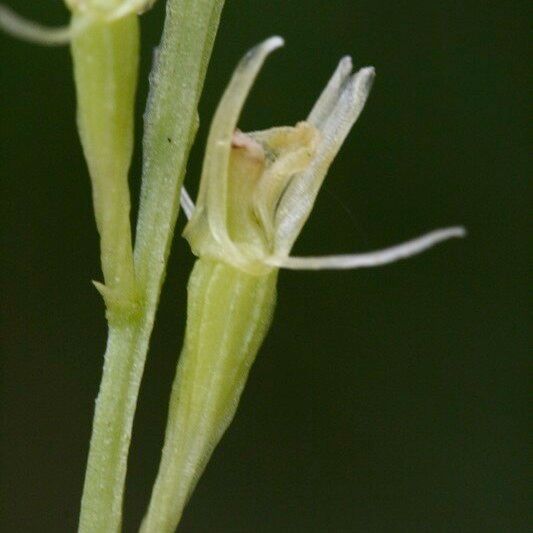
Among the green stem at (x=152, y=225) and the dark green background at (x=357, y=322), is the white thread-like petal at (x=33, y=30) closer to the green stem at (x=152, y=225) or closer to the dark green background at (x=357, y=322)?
the green stem at (x=152, y=225)

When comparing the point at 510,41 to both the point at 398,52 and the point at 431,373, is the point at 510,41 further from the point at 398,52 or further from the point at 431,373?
the point at 431,373

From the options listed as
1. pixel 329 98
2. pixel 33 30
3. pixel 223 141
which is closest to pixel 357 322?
pixel 329 98

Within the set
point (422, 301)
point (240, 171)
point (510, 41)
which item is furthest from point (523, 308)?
point (240, 171)

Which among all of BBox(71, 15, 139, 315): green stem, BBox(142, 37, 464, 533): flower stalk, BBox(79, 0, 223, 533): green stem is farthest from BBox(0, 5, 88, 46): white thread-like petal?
BBox(142, 37, 464, 533): flower stalk

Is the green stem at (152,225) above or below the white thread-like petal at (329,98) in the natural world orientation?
below

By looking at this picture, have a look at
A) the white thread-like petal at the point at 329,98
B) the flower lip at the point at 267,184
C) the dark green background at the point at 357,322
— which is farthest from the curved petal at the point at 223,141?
the dark green background at the point at 357,322

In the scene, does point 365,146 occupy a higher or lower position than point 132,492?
higher
